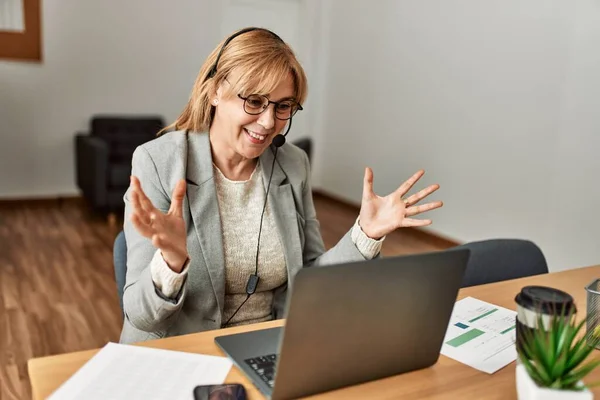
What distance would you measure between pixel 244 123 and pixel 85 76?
471 cm

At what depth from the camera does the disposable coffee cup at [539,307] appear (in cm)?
95

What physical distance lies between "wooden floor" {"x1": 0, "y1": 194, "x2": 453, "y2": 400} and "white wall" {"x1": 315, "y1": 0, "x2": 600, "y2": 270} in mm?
611

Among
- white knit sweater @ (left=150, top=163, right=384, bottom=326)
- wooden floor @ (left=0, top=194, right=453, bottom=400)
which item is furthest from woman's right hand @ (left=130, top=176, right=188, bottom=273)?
wooden floor @ (left=0, top=194, right=453, bottom=400)

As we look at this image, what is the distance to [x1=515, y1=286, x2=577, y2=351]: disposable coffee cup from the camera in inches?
37.3

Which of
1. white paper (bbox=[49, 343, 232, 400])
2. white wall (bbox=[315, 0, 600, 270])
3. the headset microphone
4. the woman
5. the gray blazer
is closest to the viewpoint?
white paper (bbox=[49, 343, 232, 400])

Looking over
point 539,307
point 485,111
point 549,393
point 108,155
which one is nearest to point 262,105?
point 539,307

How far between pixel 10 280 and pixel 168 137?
2612 mm

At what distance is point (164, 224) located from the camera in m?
1.17

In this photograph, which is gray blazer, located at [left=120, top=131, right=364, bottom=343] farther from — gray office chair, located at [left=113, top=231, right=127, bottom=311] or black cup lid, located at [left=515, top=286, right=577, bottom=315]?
black cup lid, located at [left=515, top=286, right=577, bottom=315]

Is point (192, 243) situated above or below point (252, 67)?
below

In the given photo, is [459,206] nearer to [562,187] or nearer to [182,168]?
[562,187]

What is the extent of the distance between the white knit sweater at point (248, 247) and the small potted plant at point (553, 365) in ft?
2.03

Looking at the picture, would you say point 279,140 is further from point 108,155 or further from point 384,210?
point 108,155

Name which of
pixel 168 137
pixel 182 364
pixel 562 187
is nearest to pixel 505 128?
pixel 562 187
